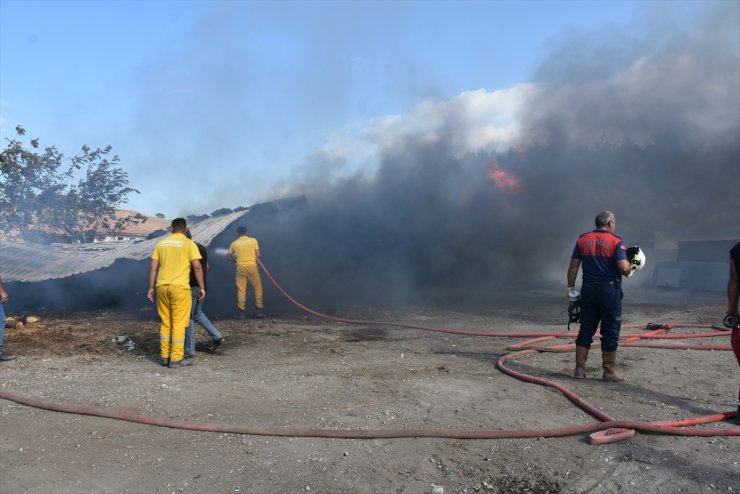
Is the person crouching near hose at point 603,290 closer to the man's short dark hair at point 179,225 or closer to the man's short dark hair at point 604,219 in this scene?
the man's short dark hair at point 604,219

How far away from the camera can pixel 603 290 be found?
199 inches

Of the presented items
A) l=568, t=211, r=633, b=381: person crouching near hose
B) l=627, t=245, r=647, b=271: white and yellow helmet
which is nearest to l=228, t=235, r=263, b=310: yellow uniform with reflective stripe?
l=568, t=211, r=633, b=381: person crouching near hose

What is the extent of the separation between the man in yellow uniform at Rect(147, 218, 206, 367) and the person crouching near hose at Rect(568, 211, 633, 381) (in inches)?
177

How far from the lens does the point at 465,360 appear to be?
20.1ft

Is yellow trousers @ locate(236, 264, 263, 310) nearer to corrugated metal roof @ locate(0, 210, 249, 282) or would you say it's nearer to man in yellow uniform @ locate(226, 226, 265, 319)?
man in yellow uniform @ locate(226, 226, 265, 319)

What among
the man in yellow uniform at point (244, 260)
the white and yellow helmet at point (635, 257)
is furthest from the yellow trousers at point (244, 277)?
the white and yellow helmet at point (635, 257)

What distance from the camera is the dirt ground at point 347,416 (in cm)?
302

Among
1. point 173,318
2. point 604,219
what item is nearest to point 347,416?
point 173,318

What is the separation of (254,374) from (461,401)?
237 cm

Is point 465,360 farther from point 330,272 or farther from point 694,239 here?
point 694,239

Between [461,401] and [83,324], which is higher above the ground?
→ [461,401]

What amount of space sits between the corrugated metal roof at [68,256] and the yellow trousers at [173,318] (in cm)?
565

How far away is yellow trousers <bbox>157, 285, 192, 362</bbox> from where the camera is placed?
5766mm

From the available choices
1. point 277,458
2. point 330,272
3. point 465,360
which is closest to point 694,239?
point 330,272
